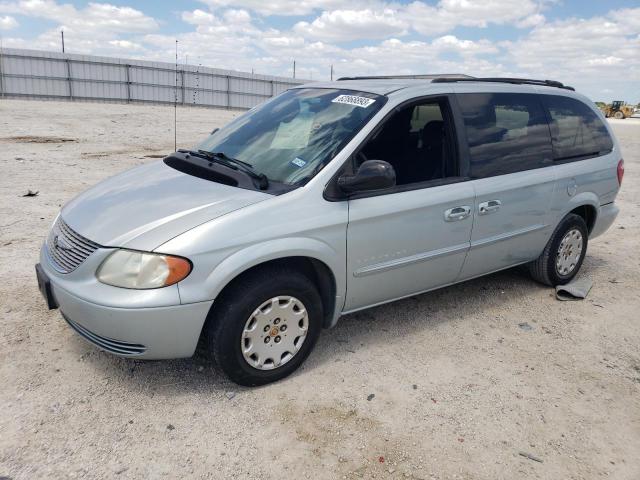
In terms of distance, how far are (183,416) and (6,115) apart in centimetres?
1868

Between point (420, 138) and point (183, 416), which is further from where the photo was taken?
point (420, 138)

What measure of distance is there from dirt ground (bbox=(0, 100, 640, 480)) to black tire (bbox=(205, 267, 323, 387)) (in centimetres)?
14

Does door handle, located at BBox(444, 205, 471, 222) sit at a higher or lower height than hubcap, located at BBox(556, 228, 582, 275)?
higher

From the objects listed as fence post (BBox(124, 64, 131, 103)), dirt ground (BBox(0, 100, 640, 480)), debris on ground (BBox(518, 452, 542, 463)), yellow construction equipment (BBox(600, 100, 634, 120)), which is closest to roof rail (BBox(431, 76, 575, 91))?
dirt ground (BBox(0, 100, 640, 480))

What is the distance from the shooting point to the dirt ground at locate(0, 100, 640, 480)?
258 centimetres

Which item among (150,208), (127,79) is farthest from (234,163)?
(127,79)

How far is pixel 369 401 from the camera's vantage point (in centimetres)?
308

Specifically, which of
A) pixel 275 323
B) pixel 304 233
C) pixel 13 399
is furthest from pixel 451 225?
pixel 13 399

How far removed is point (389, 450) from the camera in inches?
106

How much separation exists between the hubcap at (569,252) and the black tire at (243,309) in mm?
2740

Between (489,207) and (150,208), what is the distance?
7.82ft

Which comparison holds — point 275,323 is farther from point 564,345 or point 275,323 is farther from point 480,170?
point 564,345

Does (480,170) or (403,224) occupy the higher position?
(480,170)

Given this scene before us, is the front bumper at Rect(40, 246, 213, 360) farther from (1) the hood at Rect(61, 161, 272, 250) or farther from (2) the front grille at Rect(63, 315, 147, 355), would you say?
(1) the hood at Rect(61, 161, 272, 250)
